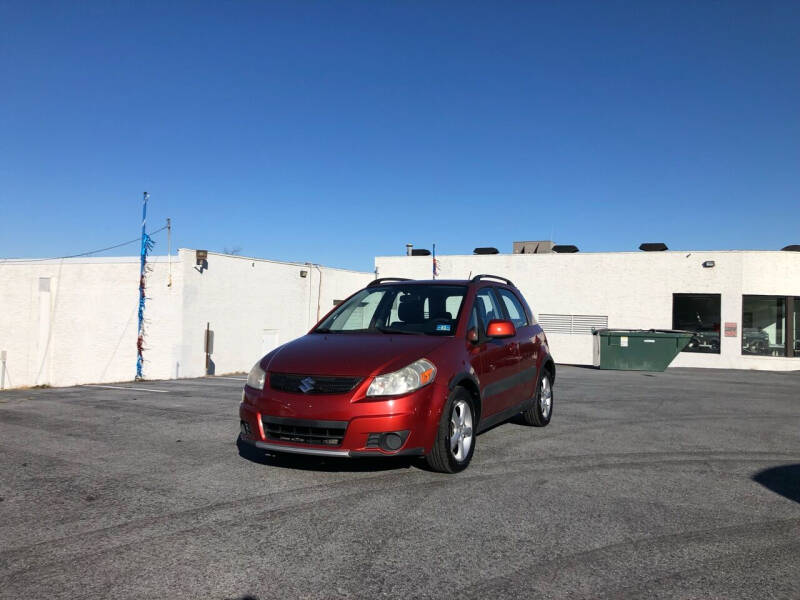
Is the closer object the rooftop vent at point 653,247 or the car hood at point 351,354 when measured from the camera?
the car hood at point 351,354

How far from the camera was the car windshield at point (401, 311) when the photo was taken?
19.6ft

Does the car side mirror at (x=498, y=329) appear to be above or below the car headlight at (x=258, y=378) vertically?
above

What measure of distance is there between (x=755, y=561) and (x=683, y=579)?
58 centimetres

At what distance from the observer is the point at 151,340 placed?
1889 cm

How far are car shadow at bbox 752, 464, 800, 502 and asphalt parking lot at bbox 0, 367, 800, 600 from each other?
0.03 meters

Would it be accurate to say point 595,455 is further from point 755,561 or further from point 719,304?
point 719,304

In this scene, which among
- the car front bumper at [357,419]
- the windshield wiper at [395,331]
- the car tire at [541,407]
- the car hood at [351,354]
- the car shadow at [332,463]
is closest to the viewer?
the car front bumper at [357,419]

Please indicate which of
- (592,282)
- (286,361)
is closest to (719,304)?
(592,282)

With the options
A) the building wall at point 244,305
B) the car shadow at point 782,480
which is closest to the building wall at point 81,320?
the building wall at point 244,305

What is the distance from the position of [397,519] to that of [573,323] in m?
25.0

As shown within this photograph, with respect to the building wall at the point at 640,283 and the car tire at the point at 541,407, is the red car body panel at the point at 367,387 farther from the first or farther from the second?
the building wall at the point at 640,283

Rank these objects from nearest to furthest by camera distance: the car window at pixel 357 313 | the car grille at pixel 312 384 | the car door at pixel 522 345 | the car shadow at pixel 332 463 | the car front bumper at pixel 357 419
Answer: the car front bumper at pixel 357 419
the car grille at pixel 312 384
the car shadow at pixel 332 463
the car window at pixel 357 313
the car door at pixel 522 345

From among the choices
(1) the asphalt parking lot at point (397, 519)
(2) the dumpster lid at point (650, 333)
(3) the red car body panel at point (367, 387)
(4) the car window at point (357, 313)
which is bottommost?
(1) the asphalt parking lot at point (397, 519)

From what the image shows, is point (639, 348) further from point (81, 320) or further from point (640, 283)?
point (81, 320)
